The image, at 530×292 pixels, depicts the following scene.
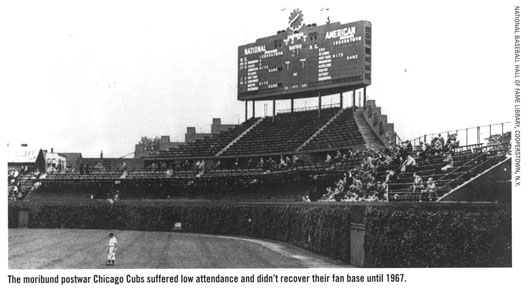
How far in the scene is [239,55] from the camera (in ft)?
189

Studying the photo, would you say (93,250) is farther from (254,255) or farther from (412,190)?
(412,190)

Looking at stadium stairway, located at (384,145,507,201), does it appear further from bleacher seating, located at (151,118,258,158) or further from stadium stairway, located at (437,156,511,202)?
bleacher seating, located at (151,118,258,158)

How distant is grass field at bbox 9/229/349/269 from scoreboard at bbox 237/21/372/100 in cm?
1589

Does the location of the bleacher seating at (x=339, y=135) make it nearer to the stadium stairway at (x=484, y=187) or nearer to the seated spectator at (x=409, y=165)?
the seated spectator at (x=409, y=165)

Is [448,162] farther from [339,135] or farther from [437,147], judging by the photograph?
[339,135]

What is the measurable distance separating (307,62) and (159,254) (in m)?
25.9

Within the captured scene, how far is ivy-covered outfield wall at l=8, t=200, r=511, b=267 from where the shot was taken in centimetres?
2097

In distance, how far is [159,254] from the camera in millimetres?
30906

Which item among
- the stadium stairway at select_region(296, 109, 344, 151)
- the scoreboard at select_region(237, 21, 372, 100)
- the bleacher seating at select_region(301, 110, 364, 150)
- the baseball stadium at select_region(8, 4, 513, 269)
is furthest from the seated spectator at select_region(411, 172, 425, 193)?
the stadium stairway at select_region(296, 109, 344, 151)

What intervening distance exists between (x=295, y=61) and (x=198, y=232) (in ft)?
49.3

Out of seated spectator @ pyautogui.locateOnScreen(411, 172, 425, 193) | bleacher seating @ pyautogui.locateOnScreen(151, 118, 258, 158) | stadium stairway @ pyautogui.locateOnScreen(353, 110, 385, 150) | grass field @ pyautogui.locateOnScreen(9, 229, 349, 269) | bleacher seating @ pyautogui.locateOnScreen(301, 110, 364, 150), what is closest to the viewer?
seated spectator @ pyautogui.locateOnScreen(411, 172, 425, 193)

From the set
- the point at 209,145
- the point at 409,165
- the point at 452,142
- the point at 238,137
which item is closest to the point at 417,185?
the point at 409,165

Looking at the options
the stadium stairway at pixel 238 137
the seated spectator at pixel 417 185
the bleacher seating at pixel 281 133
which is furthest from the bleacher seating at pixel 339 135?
the seated spectator at pixel 417 185
